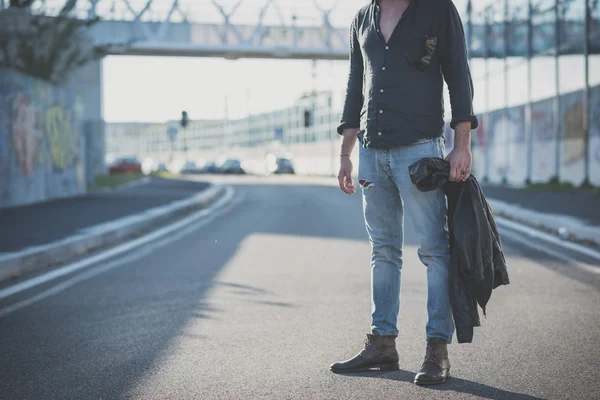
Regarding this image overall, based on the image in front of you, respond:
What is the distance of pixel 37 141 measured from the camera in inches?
750

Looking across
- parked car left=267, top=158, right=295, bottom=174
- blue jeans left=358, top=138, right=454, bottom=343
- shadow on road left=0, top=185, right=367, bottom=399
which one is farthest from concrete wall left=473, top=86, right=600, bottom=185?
parked car left=267, top=158, right=295, bottom=174

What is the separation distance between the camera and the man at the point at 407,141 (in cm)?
423

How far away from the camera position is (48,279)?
320 inches

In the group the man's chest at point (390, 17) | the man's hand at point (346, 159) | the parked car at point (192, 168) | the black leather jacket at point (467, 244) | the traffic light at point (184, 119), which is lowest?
the parked car at point (192, 168)

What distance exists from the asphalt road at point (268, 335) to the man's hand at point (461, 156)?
37.7 inches

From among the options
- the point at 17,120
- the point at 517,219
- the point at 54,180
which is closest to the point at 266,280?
the point at 517,219

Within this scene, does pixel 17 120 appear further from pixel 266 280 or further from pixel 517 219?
pixel 266 280

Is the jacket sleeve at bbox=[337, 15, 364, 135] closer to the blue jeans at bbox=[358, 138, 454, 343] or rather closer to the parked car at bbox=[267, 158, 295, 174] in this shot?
the blue jeans at bbox=[358, 138, 454, 343]

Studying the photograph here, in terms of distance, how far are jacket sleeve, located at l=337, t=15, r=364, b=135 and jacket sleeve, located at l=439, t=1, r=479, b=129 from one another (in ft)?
1.78

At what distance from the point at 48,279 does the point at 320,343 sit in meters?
3.86

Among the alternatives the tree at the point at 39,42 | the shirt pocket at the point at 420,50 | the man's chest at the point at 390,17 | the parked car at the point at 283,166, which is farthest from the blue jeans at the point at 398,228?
the parked car at the point at 283,166

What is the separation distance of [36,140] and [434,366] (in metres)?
16.2

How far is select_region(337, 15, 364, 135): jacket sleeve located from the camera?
466cm

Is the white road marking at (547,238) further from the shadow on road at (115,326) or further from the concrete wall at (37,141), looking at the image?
the concrete wall at (37,141)
